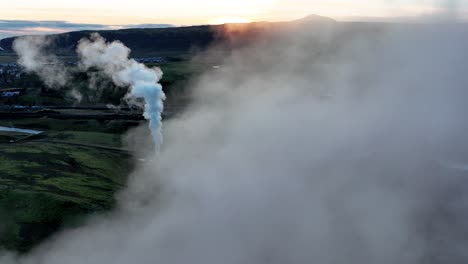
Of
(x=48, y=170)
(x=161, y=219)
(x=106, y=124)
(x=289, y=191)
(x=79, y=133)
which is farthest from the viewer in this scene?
(x=106, y=124)

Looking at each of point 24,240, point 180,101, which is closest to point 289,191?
point 24,240

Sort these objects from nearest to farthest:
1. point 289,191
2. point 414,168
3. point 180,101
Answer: point 289,191 → point 414,168 → point 180,101

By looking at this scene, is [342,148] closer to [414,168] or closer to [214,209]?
[414,168]

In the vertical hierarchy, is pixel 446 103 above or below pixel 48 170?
above
